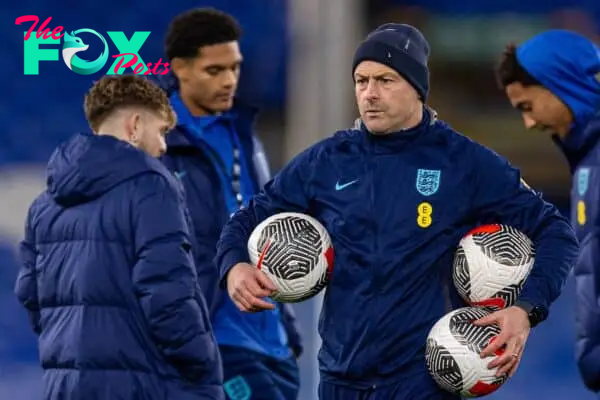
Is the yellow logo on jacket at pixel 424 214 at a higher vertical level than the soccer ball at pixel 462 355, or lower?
higher

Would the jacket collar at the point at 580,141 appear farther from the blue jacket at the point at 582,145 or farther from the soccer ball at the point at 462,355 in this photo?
the soccer ball at the point at 462,355

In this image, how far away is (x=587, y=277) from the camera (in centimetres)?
497

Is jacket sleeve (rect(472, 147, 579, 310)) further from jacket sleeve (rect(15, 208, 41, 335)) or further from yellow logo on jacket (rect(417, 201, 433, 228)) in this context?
jacket sleeve (rect(15, 208, 41, 335))

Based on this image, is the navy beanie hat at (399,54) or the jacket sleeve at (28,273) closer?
the navy beanie hat at (399,54)

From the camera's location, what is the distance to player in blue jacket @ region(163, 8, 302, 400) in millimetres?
5078

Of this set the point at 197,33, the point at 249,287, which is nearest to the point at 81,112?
the point at 197,33

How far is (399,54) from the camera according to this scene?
3988 mm

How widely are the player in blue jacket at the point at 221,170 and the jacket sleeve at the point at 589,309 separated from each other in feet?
3.43

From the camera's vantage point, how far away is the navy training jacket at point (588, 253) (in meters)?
4.94

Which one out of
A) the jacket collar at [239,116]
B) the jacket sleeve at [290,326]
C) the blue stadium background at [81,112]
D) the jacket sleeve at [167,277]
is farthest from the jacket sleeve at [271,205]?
the blue stadium background at [81,112]

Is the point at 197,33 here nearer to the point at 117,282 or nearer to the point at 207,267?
the point at 207,267

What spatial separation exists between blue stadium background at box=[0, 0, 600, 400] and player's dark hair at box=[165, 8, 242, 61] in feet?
6.15

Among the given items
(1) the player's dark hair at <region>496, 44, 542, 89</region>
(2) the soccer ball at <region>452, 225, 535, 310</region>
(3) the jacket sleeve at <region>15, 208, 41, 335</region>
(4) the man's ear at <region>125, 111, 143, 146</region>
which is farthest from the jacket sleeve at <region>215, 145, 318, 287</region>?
(1) the player's dark hair at <region>496, 44, 542, 89</region>

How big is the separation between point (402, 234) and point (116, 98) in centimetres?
117
